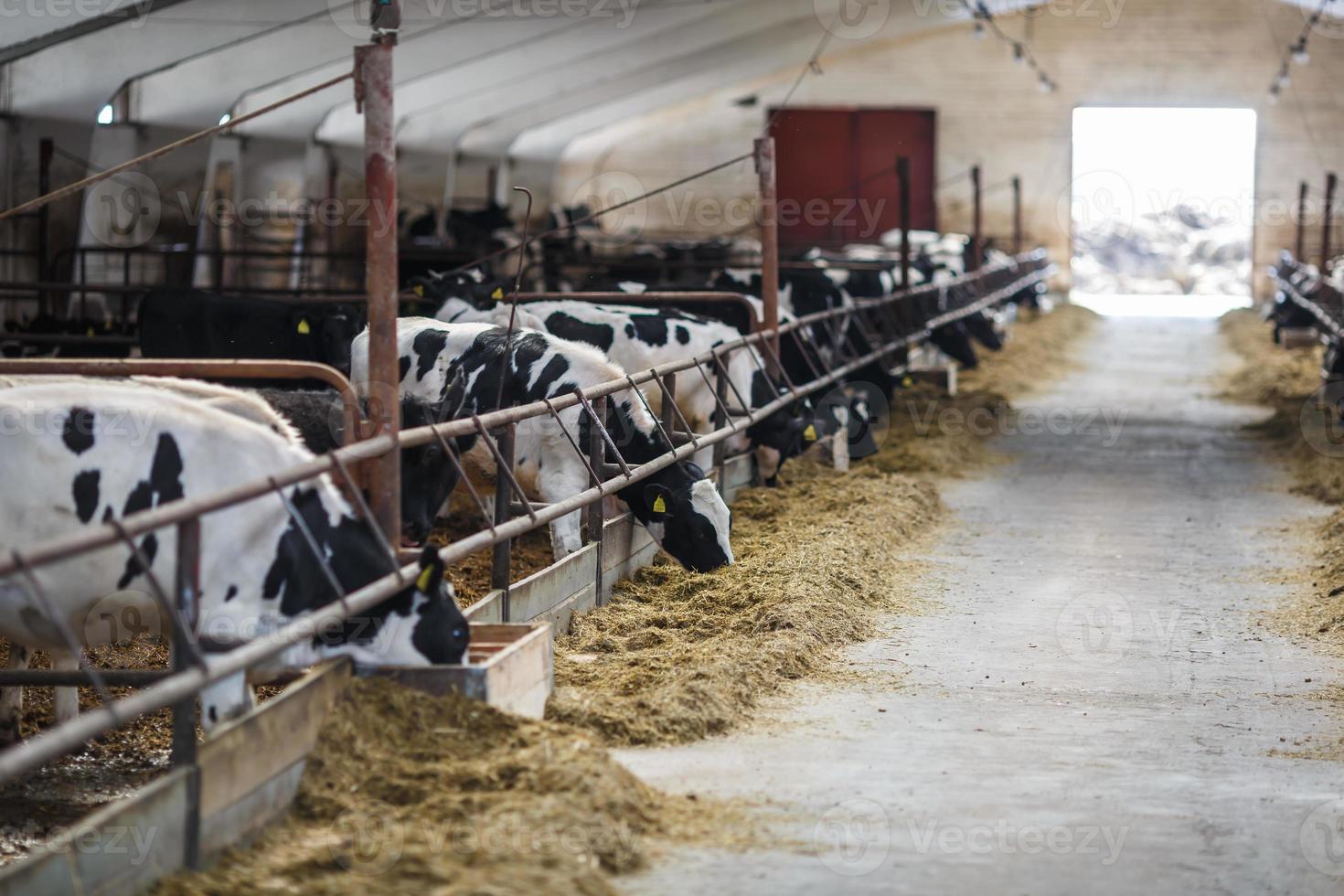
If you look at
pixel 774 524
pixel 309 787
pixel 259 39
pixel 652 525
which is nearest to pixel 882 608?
pixel 652 525

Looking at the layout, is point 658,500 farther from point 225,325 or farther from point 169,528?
point 225,325

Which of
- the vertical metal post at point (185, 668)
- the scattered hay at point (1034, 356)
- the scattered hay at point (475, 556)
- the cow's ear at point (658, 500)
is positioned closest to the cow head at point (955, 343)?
the scattered hay at point (1034, 356)

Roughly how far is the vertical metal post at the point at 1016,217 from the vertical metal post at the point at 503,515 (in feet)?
77.8

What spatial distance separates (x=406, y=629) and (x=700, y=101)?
29.3 meters

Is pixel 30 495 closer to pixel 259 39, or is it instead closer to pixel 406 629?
pixel 406 629

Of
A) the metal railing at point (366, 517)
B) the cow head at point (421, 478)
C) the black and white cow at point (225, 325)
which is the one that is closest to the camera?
the metal railing at point (366, 517)

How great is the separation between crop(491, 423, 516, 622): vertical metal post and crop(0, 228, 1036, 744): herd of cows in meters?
0.21

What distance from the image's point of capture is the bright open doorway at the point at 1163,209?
3303cm

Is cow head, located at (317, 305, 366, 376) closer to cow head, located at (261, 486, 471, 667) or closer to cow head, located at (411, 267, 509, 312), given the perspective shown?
cow head, located at (411, 267, 509, 312)

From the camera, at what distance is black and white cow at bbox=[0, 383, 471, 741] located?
185 inches

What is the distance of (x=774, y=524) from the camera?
9281 mm

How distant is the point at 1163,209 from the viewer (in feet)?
129

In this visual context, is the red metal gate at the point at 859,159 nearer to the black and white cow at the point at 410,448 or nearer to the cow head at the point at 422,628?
the black and white cow at the point at 410,448

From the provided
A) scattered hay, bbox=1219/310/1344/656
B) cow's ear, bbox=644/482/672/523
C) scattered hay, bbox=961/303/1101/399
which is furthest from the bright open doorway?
cow's ear, bbox=644/482/672/523
